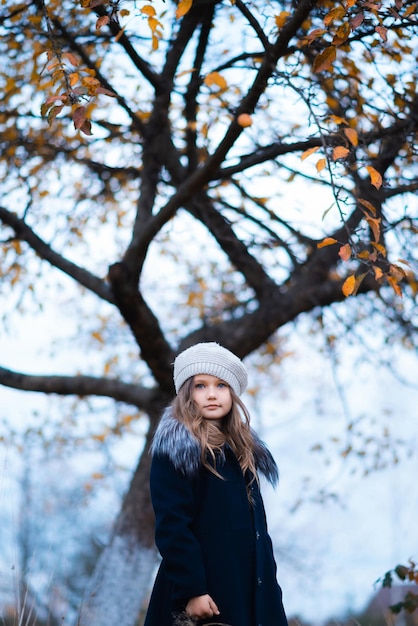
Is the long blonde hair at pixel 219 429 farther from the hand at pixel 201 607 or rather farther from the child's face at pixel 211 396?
the hand at pixel 201 607

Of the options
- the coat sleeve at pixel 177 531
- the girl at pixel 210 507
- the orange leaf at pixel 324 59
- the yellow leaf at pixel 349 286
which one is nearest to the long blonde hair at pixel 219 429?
the girl at pixel 210 507

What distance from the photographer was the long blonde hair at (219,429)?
2.72 m

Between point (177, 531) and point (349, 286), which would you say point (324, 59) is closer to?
point (349, 286)

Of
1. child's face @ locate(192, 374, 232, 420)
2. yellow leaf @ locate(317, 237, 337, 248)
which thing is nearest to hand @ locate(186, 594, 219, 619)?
child's face @ locate(192, 374, 232, 420)

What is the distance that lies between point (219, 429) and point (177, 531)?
0.46 m

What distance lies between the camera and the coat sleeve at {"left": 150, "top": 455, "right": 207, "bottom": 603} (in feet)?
7.98

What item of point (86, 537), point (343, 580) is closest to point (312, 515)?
point (343, 580)

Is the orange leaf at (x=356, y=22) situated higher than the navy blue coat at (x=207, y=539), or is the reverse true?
the orange leaf at (x=356, y=22)

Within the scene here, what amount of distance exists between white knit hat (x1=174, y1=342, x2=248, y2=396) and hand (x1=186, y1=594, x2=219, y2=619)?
0.77m

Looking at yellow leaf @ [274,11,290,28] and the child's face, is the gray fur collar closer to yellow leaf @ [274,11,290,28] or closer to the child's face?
the child's face

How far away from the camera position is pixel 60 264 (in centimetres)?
508

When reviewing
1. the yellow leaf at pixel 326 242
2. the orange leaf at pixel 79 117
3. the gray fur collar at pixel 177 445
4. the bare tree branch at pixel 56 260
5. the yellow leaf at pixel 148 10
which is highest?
the bare tree branch at pixel 56 260

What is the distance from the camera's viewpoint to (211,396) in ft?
9.08

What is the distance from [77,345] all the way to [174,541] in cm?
754
